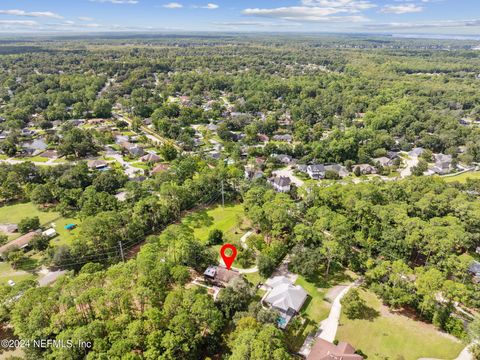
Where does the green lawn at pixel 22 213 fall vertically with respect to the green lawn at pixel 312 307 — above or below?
above

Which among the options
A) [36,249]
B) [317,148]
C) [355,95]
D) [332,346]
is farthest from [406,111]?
[36,249]

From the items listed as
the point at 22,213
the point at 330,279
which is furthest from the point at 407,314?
the point at 22,213

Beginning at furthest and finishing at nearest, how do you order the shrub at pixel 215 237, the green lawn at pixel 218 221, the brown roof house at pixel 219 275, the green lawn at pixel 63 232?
the green lawn at pixel 218 221, the green lawn at pixel 63 232, the shrub at pixel 215 237, the brown roof house at pixel 219 275

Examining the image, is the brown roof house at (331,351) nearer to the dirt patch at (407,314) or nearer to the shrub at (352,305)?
the shrub at (352,305)

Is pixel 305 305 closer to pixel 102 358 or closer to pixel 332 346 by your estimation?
pixel 332 346

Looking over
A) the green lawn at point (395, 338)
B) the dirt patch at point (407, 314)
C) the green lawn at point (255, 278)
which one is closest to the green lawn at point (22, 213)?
the green lawn at point (255, 278)

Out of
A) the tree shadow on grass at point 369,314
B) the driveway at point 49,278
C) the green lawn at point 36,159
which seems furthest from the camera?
the green lawn at point 36,159
